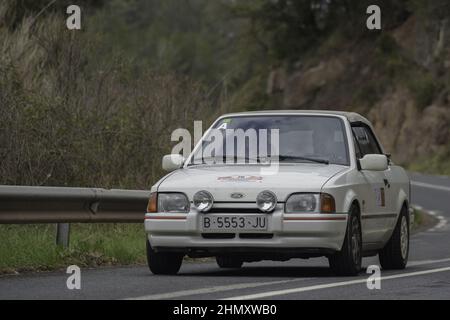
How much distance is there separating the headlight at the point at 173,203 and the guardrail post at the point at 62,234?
217 cm

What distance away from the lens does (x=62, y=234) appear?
13.9 m

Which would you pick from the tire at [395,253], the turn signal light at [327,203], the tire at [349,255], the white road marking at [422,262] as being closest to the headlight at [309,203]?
the turn signal light at [327,203]

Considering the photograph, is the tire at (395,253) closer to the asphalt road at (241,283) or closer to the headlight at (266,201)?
the asphalt road at (241,283)

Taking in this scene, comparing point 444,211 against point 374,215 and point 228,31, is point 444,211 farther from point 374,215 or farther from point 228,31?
point 228,31

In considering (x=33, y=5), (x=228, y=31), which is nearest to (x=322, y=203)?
(x=33, y=5)

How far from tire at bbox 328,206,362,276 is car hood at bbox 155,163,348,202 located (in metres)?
0.49

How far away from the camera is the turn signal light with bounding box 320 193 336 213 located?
11.6m

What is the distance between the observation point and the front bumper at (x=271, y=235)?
456 inches

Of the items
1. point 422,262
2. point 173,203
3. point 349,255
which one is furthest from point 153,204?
point 422,262

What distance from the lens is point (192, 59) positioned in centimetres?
11081

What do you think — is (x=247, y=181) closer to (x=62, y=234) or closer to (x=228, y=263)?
(x=228, y=263)

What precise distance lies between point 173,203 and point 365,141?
280 centimetres
